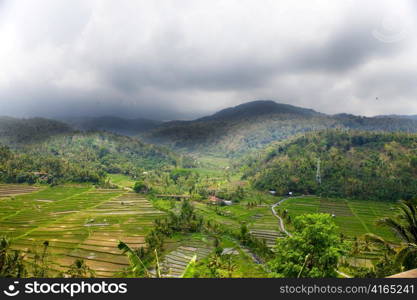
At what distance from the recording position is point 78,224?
44.9 metres

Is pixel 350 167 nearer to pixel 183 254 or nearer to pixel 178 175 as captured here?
pixel 178 175

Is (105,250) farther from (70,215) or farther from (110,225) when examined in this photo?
(70,215)

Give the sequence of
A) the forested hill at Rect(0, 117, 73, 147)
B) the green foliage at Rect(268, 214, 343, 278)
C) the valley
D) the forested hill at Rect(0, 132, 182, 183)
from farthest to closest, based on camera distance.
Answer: the forested hill at Rect(0, 117, 73, 147) < the forested hill at Rect(0, 132, 182, 183) < the valley < the green foliage at Rect(268, 214, 343, 278)

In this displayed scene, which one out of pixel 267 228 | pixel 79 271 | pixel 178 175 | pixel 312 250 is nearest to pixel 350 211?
pixel 267 228

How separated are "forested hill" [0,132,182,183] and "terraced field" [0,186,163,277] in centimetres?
1222

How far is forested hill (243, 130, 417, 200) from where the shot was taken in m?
69.1

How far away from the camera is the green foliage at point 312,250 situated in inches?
567

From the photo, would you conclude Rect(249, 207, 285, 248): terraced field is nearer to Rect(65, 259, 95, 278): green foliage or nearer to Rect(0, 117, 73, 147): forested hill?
Rect(65, 259, 95, 278): green foliage

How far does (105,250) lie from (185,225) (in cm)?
1416

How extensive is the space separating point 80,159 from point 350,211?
10347cm

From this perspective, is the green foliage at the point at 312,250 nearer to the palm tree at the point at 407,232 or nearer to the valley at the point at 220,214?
the valley at the point at 220,214

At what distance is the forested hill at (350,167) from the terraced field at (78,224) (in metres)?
43.5

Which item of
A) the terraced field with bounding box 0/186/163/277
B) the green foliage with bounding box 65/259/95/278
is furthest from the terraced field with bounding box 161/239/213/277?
the green foliage with bounding box 65/259/95/278

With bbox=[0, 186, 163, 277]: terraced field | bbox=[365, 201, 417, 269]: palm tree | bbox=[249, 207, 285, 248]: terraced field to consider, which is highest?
bbox=[365, 201, 417, 269]: palm tree
